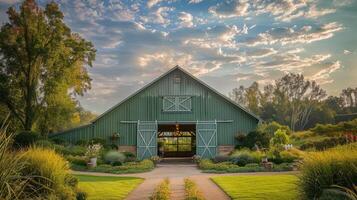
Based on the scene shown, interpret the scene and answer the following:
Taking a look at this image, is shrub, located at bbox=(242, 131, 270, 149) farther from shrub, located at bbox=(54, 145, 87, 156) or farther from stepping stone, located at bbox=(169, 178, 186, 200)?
stepping stone, located at bbox=(169, 178, 186, 200)

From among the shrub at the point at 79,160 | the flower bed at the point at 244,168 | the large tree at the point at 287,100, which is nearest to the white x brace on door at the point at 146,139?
the shrub at the point at 79,160

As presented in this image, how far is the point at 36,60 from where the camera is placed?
3294 cm

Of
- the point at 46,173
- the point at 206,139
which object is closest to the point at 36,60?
the point at 206,139

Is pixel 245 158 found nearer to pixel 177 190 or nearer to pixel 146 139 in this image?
pixel 146 139

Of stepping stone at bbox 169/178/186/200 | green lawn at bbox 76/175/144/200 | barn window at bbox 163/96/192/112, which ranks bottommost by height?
stepping stone at bbox 169/178/186/200

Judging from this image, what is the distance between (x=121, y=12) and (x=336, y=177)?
14263 mm

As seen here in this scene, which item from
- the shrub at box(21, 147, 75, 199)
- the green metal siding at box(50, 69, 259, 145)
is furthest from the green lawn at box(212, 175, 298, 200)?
the green metal siding at box(50, 69, 259, 145)

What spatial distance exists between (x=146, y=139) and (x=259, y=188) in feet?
56.3

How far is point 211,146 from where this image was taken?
29.4 metres

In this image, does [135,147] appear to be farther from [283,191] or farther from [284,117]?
[284,117]

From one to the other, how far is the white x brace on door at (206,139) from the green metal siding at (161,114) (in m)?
0.40

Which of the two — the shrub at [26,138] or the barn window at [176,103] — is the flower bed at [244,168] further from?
the shrub at [26,138]

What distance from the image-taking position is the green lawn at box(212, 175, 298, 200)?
11269 millimetres

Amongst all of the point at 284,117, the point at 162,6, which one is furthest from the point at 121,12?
the point at 284,117
